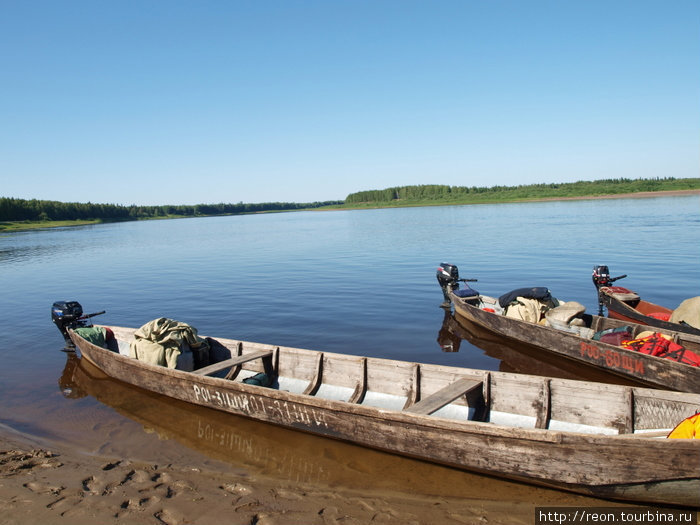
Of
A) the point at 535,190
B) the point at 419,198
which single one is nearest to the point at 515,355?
the point at 535,190

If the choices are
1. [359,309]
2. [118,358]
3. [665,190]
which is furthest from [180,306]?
[665,190]

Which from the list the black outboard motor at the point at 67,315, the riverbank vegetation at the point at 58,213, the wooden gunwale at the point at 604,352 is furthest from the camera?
the riverbank vegetation at the point at 58,213

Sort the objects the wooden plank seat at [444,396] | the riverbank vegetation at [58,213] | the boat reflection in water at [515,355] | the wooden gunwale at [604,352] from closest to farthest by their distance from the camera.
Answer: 1. the wooden plank seat at [444,396]
2. the wooden gunwale at [604,352]
3. the boat reflection in water at [515,355]
4. the riverbank vegetation at [58,213]

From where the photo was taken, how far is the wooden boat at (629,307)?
35.8ft

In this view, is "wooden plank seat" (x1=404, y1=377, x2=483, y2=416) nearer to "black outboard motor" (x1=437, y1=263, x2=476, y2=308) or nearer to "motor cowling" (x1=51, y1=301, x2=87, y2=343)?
"black outboard motor" (x1=437, y1=263, x2=476, y2=308)

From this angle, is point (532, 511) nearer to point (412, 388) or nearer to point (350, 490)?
point (350, 490)

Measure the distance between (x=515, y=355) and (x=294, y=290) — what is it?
11419 millimetres

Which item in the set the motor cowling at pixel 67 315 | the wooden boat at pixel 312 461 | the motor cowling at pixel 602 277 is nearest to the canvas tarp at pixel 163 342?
the wooden boat at pixel 312 461

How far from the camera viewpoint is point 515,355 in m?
11.7

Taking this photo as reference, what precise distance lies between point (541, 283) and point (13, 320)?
22500mm

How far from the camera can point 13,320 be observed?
17.4 m

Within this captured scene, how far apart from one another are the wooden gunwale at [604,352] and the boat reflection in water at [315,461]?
402 centimetres

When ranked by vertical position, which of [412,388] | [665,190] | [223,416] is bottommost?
[223,416]

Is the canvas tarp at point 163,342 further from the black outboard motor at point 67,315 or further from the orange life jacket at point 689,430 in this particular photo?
the orange life jacket at point 689,430
